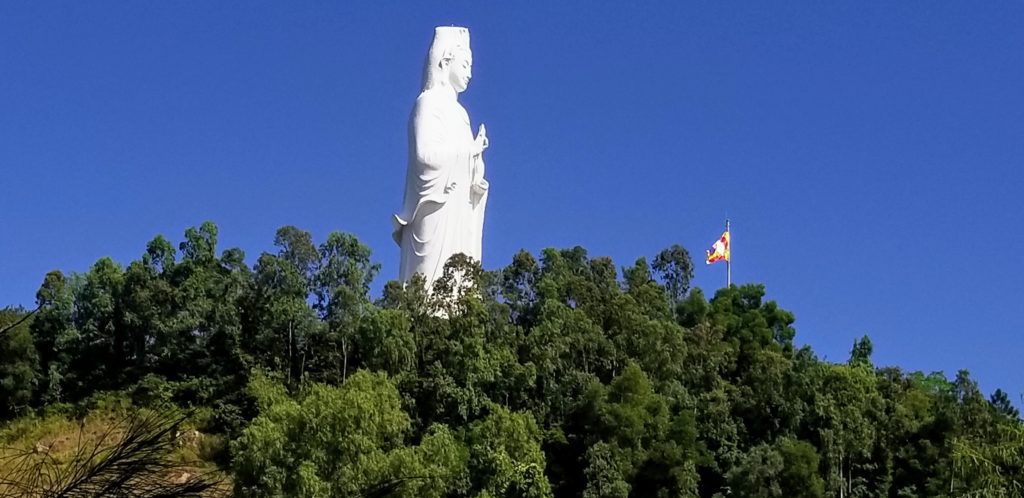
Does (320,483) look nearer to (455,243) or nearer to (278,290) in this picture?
(278,290)

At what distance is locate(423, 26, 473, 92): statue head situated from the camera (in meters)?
24.4

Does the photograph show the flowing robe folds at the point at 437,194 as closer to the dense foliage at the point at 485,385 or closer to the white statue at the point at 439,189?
the white statue at the point at 439,189

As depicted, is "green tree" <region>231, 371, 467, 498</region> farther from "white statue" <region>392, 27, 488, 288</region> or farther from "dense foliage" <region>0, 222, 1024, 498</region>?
"white statue" <region>392, 27, 488, 288</region>

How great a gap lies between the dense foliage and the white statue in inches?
72.6

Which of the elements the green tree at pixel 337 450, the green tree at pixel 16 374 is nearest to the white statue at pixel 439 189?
the green tree at pixel 16 374

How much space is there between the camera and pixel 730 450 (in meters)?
18.7

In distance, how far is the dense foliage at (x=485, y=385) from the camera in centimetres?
1594

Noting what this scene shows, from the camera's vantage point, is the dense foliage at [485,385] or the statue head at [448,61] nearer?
the dense foliage at [485,385]

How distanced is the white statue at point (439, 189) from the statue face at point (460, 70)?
29 centimetres

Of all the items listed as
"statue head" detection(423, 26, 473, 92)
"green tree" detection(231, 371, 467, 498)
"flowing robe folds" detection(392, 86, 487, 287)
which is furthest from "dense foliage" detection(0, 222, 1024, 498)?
"statue head" detection(423, 26, 473, 92)

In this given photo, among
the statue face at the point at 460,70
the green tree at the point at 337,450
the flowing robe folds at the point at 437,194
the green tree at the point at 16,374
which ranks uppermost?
the statue face at the point at 460,70

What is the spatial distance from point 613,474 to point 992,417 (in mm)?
5113

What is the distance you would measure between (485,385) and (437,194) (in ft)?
20.4

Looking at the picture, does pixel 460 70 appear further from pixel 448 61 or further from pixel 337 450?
pixel 337 450
